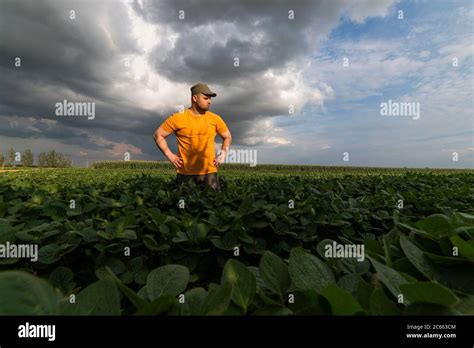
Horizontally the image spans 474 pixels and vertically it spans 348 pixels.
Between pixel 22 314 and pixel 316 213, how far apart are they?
7.18 feet

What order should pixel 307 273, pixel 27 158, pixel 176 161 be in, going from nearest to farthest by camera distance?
pixel 307 273 → pixel 176 161 → pixel 27 158

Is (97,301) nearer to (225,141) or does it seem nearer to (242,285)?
(242,285)

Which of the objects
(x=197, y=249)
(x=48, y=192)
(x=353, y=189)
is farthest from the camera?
(x=353, y=189)

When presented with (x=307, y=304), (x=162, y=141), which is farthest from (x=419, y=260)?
(x=162, y=141)

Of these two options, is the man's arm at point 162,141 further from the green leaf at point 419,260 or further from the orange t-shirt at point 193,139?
the green leaf at point 419,260

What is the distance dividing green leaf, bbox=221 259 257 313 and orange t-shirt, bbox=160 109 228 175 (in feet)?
15.6

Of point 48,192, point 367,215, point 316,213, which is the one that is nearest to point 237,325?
point 316,213

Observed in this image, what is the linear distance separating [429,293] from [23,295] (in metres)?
0.86

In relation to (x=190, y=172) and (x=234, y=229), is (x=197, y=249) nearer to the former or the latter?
(x=234, y=229)

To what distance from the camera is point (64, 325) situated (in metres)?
0.68

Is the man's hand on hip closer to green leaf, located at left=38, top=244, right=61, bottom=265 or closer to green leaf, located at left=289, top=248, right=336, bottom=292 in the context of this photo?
green leaf, located at left=38, top=244, right=61, bottom=265

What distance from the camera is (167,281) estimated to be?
910 mm

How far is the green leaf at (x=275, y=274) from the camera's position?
35.4 inches

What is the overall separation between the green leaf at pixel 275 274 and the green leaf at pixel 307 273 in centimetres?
5
